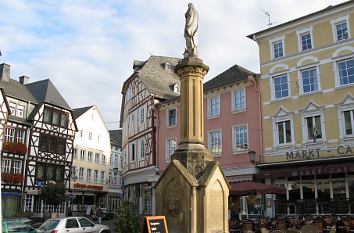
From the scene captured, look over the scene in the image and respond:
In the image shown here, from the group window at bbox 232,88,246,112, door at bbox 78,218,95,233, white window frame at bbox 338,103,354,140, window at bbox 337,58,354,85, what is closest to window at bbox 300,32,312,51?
window at bbox 337,58,354,85

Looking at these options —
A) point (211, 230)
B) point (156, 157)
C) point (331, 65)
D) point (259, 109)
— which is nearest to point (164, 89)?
point (156, 157)

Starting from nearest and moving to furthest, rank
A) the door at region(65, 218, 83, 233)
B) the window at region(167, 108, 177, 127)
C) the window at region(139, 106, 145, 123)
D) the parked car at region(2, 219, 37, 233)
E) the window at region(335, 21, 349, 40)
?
the parked car at region(2, 219, 37, 233), the door at region(65, 218, 83, 233), the window at region(335, 21, 349, 40), the window at region(167, 108, 177, 127), the window at region(139, 106, 145, 123)

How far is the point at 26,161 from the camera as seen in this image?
3794cm

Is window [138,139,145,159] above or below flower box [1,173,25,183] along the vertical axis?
above

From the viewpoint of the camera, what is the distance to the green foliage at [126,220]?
11.3 meters

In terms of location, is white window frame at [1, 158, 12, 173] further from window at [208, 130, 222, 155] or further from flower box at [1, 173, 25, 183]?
window at [208, 130, 222, 155]

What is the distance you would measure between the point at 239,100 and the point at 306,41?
217 inches

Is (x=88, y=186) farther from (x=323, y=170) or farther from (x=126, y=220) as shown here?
(x=126, y=220)

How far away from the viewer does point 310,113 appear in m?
22.6

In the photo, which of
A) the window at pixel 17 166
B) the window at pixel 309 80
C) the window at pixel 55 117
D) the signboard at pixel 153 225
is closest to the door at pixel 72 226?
the signboard at pixel 153 225

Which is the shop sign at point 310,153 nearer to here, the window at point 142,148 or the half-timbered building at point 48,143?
the window at point 142,148

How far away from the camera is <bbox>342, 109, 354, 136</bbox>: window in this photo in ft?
68.6

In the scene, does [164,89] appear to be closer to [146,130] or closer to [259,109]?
[146,130]

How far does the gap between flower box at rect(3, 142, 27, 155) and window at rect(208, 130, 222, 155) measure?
18040 millimetres
